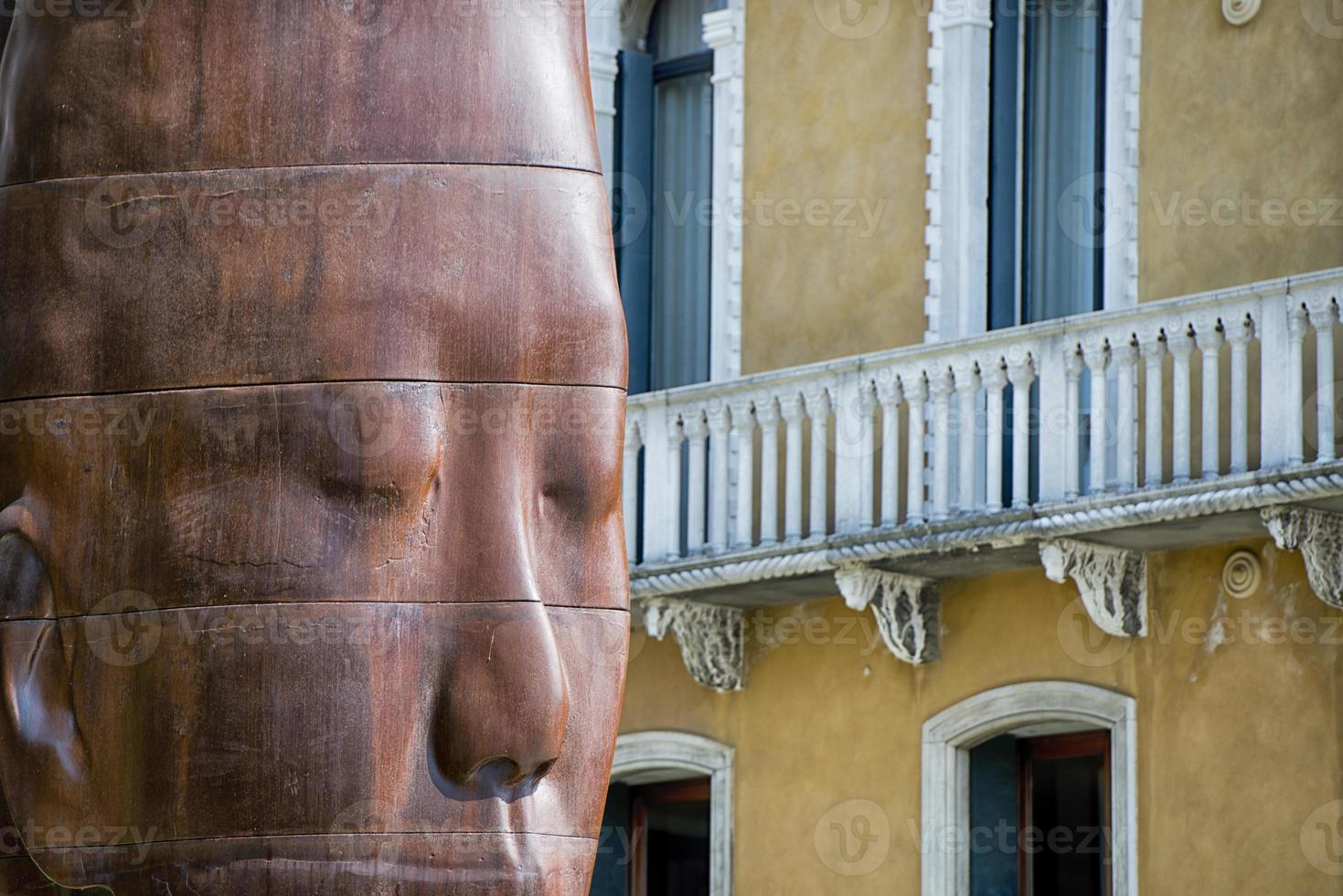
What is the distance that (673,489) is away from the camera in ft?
47.9

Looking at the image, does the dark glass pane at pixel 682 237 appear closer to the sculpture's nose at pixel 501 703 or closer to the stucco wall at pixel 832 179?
the stucco wall at pixel 832 179

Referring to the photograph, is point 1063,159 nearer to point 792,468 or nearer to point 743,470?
point 792,468

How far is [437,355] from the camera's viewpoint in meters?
6.67

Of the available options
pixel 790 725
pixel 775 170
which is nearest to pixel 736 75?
pixel 775 170

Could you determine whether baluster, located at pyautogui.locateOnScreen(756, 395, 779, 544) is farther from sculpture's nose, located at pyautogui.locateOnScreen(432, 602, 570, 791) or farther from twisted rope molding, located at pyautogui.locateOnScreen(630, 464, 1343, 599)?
sculpture's nose, located at pyautogui.locateOnScreen(432, 602, 570, 791)

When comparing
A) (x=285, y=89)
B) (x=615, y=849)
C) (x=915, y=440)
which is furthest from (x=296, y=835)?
(x=615, y=849)

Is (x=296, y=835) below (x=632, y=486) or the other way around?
below

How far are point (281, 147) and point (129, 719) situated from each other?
49.5 inches

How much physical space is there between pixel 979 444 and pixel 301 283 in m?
7.17

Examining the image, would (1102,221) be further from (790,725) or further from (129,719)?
(129,719)

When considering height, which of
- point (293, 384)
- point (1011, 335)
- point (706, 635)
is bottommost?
point (293, 384)

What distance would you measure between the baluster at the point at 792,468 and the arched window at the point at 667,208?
7.20 ft

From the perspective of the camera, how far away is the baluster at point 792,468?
45.8ft

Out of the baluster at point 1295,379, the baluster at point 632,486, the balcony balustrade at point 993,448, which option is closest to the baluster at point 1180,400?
the balcony balustrade at point 993,448
